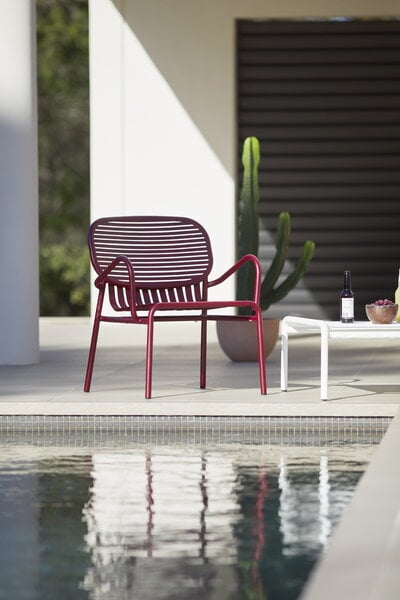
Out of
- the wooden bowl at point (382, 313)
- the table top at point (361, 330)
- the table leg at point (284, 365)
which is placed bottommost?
the table leg at point (284, 365)

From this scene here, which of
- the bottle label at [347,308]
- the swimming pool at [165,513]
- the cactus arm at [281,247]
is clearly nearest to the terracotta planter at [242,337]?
the cactus arm at [281,247]

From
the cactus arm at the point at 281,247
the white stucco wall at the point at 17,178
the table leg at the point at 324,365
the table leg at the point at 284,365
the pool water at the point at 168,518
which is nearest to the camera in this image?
the pool water at the point at 168,518

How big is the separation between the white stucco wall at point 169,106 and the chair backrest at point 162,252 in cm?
353

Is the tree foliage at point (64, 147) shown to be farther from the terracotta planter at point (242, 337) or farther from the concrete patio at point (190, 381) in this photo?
the terracotta planter at point (242, 337)

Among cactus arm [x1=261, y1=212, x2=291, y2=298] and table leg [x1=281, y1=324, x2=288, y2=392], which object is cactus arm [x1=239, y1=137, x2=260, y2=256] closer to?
cactus arm [x1=261, y1=212, x2=291, y2=298]

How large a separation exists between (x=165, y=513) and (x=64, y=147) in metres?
17.7

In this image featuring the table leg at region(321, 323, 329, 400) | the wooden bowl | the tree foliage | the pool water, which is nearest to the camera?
the pool water

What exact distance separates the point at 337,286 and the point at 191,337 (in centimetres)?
184

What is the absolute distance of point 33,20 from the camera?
705 cm

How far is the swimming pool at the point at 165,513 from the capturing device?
296 centimetres

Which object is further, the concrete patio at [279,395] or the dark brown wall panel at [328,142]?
the dark brown wall panel at [328,142]

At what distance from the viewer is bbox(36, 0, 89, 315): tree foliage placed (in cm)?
2103

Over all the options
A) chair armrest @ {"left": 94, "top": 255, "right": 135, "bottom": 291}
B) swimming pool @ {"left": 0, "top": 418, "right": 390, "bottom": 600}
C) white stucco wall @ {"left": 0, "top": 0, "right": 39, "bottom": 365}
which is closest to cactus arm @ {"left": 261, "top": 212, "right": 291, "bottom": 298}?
white stucco wall @ {"left": 0, "top": 0, "right": 39, "bottom": 365}

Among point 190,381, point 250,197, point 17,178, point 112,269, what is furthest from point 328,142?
point 112,269
